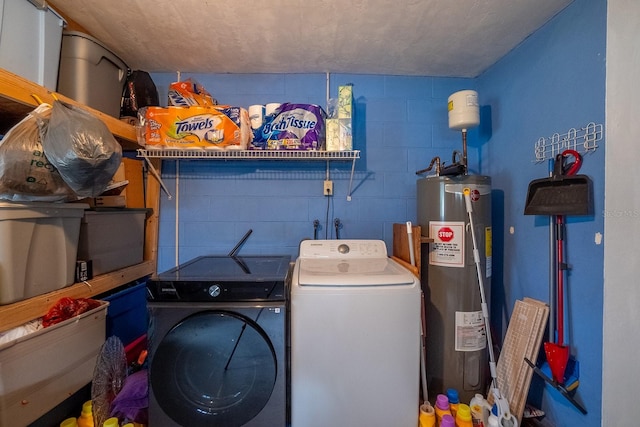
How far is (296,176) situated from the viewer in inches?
77.0

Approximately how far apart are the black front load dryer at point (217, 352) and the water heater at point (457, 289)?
3.12 ft

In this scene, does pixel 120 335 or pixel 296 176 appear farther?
pixel 296 176

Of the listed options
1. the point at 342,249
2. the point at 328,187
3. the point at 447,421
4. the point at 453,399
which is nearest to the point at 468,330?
the point at 453,399

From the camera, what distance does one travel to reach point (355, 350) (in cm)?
120

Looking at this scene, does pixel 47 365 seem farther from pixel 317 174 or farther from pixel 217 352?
pixel 317 174

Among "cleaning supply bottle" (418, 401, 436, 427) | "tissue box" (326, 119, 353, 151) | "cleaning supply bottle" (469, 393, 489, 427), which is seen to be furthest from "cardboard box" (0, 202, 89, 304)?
"cleaning supply bottle" (469, 393, 489, 427)

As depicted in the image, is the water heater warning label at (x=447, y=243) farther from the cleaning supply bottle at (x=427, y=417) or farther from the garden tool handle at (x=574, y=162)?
the cleaning supply bottle at (x=427, y=417)

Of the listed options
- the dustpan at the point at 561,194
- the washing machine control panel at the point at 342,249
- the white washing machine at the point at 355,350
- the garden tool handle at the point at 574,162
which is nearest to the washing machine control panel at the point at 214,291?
the white washing machine at the point at 355,350

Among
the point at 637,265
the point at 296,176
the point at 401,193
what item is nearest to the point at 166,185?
the point at 296,176

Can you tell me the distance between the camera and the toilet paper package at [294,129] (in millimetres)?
1632

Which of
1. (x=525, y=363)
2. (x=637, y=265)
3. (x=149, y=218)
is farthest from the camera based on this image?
(x=149, y=218)

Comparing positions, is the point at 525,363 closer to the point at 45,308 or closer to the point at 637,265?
the point at 637,265

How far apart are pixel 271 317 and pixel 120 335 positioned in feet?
3.61

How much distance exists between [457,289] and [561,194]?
71 cm
